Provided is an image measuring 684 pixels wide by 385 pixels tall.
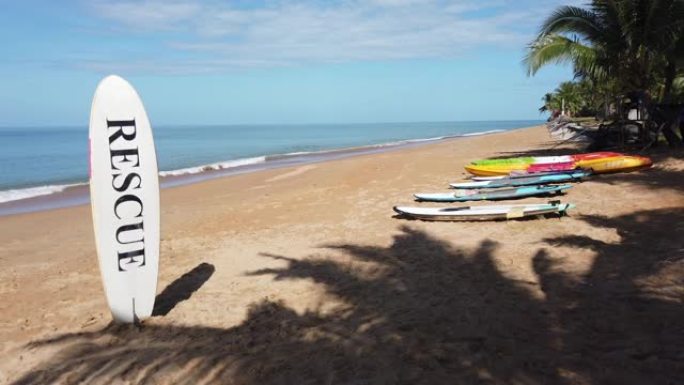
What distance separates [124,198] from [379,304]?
7.18ft

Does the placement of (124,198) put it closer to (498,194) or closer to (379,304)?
(379,304)

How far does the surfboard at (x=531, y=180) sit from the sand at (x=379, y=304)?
1.73 meters

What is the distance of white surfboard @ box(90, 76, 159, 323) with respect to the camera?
384cm

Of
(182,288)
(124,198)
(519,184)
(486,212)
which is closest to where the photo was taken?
(124,198)

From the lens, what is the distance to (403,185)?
11484mm

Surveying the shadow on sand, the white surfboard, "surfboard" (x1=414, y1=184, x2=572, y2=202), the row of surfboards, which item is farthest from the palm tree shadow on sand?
"surfboard" (x1=414, y1=184, x2=572, y2=202)

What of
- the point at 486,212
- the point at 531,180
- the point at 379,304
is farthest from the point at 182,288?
the point at 531,180

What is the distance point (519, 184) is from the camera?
940cm

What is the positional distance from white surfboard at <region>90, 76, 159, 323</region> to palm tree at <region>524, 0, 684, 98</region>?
1171 centimetres

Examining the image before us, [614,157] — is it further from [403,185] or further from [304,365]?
[304,365]

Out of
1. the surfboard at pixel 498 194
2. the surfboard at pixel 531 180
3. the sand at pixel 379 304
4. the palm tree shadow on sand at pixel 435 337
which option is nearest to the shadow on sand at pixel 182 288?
the sand at pixel 379 304

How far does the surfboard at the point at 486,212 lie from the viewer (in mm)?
6883

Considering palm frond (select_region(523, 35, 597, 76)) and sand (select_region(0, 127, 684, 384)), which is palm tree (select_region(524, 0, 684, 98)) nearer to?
palm frond (select_region(523, 35, 597, 76))

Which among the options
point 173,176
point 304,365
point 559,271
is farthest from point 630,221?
point 173,176
